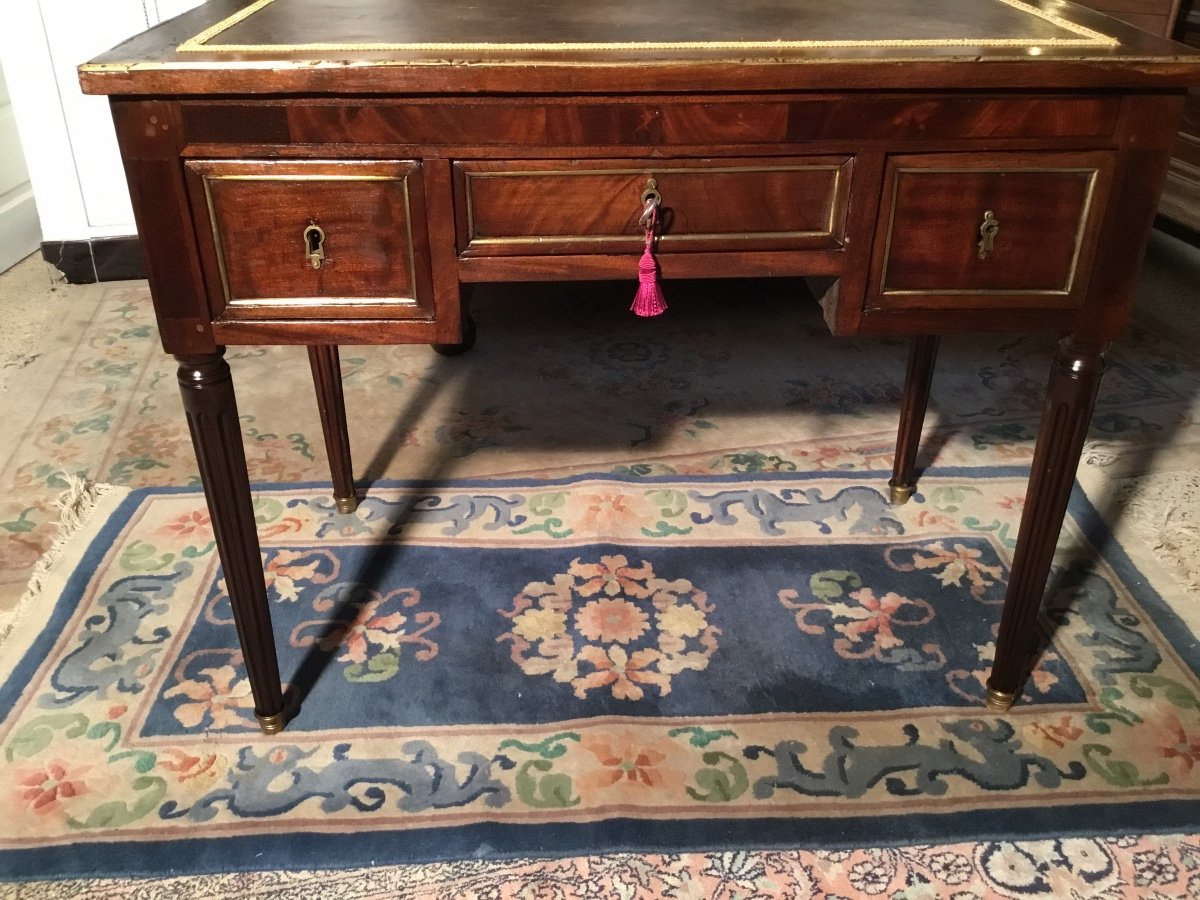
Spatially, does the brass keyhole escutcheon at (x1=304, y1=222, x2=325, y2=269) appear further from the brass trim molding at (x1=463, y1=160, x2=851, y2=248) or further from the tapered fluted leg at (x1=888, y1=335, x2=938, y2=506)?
the tapered fluted leg at (x1=888, y1=335, x2=938, y2=506)

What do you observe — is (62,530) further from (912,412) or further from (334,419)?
(912,412)

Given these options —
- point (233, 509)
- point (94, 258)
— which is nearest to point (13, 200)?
point (94, 258)

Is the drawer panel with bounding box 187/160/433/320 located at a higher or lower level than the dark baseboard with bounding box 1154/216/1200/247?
higher

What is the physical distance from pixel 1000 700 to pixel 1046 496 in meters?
0.31

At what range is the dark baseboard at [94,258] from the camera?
276cm

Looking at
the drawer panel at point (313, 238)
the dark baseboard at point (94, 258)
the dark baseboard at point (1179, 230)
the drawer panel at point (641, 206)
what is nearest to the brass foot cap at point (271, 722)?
the drawer panel at point (313, 238)

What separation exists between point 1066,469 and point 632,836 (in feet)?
2.22

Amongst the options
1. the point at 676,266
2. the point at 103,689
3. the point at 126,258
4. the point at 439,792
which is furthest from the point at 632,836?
the point at 126,258

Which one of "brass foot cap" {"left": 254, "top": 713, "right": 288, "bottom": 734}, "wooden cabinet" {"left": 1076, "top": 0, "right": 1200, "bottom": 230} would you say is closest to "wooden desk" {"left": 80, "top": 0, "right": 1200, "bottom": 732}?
"brass foot cap" {"left": 254, "top": 713, "right": 288, "bottom": 734}

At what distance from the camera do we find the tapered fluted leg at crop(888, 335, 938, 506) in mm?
1674

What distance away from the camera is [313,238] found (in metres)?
1.04

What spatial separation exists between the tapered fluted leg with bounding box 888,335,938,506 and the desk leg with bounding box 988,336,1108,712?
0.44 meters

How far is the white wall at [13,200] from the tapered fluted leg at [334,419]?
1.81 m

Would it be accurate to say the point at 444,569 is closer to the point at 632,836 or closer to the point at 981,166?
the point at 632,836
